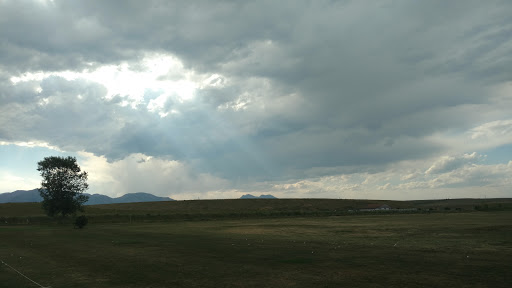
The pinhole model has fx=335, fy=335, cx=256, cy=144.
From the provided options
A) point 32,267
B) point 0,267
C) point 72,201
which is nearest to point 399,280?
point 32,267

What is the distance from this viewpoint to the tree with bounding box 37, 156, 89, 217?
87019 mm

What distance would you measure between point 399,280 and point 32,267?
23.0 m

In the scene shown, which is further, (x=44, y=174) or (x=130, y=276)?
(x=44, y=174)

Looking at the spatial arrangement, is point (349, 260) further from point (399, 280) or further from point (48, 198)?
point (48, 198)

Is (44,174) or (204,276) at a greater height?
(44,174)

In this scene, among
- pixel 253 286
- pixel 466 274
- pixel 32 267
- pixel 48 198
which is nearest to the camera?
pixel 253 286

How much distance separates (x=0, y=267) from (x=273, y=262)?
1852 cm

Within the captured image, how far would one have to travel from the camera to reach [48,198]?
86.9 meters

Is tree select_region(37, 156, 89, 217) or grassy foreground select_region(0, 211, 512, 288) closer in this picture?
grassy foreground select_region(0, 211, 512, 288)

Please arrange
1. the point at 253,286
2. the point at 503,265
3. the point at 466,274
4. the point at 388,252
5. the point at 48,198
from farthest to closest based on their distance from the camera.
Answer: the point at 48,198, the point at 388,252, the point at 503,265, the point at 466,274, the point at 253,286

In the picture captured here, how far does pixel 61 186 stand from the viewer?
293 feet

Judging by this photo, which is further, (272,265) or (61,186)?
(61,186)

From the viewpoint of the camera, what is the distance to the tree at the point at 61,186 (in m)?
87.0

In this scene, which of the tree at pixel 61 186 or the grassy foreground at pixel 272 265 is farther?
the tree at pixel 61 186
